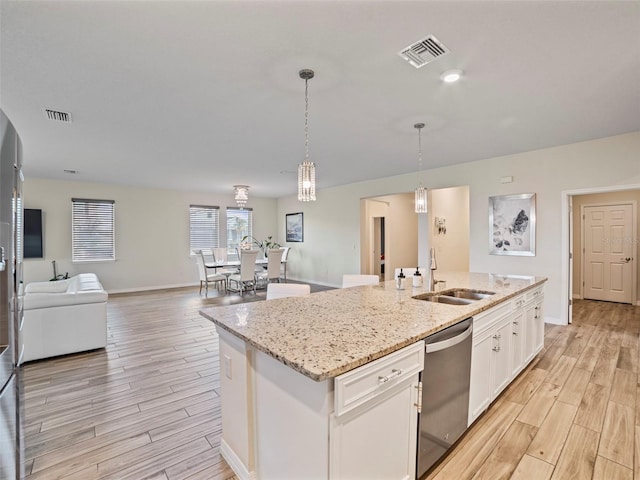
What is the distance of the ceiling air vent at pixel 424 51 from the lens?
1978 millimetres

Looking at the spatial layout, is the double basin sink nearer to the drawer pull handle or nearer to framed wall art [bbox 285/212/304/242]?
the drawer pull handle

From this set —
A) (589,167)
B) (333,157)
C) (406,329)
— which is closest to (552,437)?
(406,329)

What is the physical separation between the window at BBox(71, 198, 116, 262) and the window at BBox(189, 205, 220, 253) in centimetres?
178

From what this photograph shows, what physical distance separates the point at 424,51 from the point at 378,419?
2.26 m

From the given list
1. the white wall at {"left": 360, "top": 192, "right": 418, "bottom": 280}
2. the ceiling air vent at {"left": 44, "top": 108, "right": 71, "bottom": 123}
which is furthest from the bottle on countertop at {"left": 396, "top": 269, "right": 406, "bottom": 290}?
the white wall at {"left": 360, "top": 192, "right": 418, "bottom": 280}

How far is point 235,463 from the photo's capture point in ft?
5.62

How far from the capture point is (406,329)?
5.05 feet

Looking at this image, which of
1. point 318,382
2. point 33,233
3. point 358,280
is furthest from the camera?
point 33,233

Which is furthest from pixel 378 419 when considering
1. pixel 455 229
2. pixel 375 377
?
pixel 455 229

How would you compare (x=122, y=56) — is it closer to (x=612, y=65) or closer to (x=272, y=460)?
(x=272, y=460)

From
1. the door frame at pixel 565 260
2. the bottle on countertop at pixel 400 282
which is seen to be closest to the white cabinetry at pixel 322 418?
the bottle on countertop at pixel 400 282

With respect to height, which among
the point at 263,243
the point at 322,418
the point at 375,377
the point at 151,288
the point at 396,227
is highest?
the point at 396,227

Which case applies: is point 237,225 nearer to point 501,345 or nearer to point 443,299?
point 443,299

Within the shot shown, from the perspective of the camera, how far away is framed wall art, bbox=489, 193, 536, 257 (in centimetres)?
465
